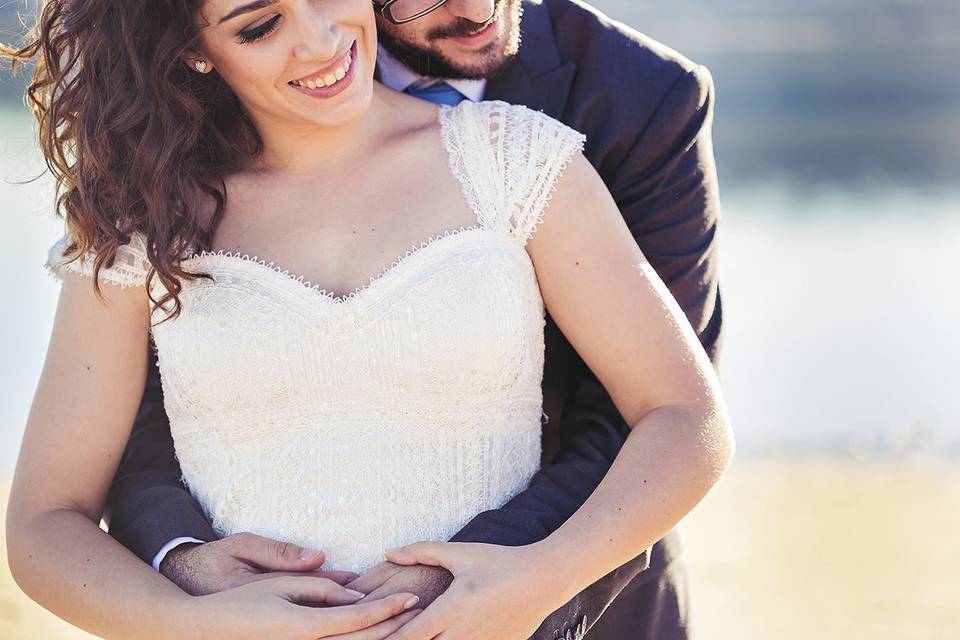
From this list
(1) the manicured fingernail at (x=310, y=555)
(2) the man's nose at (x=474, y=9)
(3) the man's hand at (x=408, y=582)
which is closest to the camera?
(3) the man's hand at (x=408, y=582)

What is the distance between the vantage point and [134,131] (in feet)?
8.68

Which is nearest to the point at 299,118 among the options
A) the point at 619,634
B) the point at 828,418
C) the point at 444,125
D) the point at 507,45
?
the point at 444,125

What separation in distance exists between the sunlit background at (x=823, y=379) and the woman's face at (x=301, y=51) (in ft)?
2.70

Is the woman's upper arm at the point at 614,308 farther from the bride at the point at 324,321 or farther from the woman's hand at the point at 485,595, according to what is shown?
the woman's hand at the point at 485,595

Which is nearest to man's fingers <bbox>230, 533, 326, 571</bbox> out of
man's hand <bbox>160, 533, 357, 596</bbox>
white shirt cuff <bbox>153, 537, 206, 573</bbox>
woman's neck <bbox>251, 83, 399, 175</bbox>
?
man's hand <bbox>160, 533, 357, 596</bbox>

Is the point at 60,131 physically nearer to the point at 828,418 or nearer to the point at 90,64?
the point at 90,64

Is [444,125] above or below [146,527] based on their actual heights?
above

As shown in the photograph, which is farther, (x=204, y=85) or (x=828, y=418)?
(x=828, y=418)

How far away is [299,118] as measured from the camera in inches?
101

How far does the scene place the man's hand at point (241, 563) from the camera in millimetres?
2359

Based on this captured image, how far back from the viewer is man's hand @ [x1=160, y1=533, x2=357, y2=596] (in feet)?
7.74

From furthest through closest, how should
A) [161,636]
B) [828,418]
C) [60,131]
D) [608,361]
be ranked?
1. [828,418]
2. [60,131]
3. [608,361]
4. [161,636]

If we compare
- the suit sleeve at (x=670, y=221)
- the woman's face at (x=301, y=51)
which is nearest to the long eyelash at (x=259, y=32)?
the woman's face at (x=301, y=51)

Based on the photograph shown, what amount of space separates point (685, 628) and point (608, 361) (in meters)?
0.81
